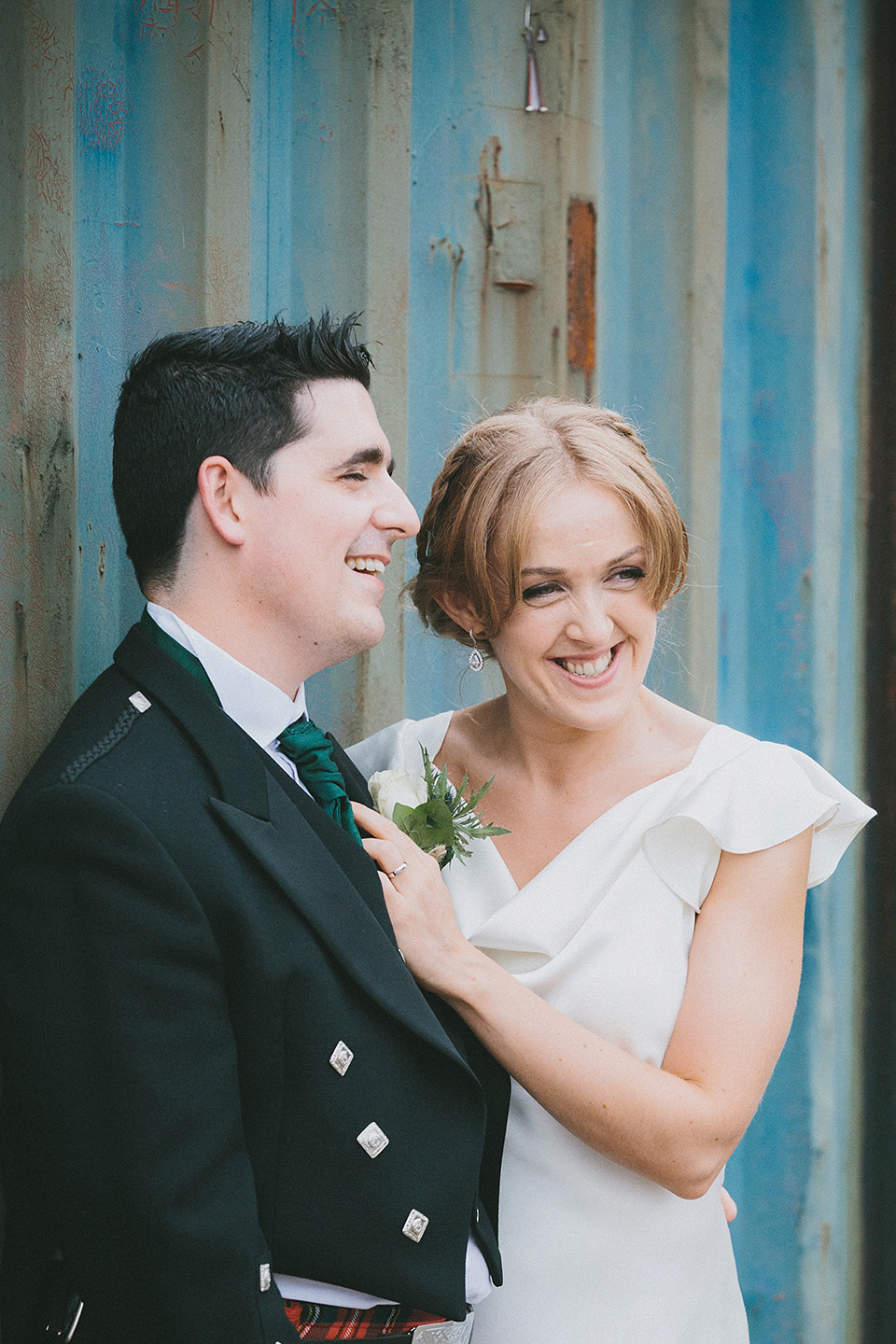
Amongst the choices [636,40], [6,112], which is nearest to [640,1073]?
[6,112]

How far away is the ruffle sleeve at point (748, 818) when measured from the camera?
200 centimetres

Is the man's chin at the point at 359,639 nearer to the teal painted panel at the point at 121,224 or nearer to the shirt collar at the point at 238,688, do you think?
the shirt collar at the point at 238,688

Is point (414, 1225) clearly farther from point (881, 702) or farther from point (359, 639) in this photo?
point (881, 702)

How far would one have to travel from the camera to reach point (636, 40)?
2.88 metres

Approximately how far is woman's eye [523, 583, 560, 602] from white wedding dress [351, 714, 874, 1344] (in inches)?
16.6

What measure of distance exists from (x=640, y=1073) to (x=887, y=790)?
157cm

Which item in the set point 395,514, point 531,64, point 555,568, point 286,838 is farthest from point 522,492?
point 531,64

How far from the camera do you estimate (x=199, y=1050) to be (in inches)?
54.6

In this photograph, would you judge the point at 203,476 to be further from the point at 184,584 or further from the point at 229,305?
the point at 229,305

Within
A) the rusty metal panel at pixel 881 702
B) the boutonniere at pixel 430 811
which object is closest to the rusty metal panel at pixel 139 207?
the boutonniere at pixel 430 811

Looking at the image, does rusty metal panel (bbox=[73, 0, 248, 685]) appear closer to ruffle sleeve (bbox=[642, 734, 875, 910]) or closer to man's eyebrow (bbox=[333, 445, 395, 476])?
man's eyebrow (bbox=[333, 445, 395, 476])

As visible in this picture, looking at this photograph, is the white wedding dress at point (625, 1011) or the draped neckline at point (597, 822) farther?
the draped neckline at point (597, 822)

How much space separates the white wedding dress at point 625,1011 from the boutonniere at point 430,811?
0.49ft

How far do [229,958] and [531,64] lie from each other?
2.23m
